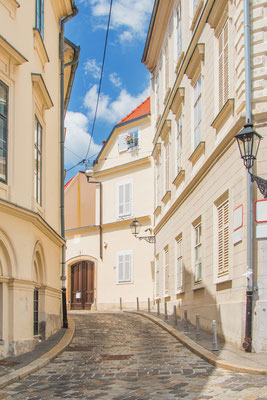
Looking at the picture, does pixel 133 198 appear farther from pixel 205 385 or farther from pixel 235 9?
pixel 205 385

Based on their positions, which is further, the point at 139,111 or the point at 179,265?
the point at 139,111

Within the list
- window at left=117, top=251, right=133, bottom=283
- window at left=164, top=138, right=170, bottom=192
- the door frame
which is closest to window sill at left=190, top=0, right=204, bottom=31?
window at left=164, top=138, right=170, bottom=192

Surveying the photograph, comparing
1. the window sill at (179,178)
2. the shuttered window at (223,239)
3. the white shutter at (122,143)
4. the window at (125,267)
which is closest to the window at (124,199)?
the white shutter at (122,143)

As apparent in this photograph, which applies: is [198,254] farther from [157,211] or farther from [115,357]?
[157,211]

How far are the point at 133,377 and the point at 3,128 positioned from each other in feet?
17.9

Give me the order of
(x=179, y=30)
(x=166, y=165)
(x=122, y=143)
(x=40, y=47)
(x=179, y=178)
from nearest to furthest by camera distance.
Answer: (x=40, y=47), (x=179, y=178), (x=179, y=30), (x=166, y=165), (x=122, y=143)

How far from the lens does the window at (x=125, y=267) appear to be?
2728 centimetres

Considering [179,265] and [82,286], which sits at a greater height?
[179,265]

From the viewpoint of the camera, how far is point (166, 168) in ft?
71.5

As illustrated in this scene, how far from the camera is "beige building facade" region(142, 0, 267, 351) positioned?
10.9 metres

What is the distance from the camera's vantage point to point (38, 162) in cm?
1370

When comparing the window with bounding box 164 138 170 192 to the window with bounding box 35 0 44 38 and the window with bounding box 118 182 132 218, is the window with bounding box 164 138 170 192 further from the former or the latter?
the window with bounding box 35 0 44 38

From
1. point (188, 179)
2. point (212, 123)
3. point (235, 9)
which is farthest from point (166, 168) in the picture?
point (235, 9)

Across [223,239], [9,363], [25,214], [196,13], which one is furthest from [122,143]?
[9,363]
